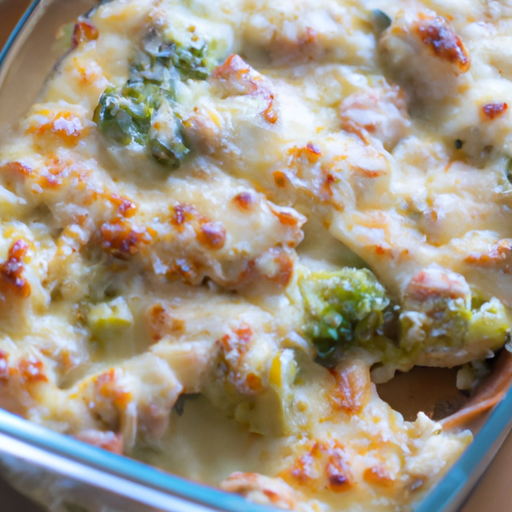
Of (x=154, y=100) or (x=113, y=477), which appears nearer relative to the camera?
(x=113, y=477)

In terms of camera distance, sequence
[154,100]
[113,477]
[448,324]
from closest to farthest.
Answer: [113,477]
[448,324]
[154,100]

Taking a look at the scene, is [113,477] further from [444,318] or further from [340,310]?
[444,318]

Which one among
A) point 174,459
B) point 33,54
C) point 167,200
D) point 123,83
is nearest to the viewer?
point 174,459

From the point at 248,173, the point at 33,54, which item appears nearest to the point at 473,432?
the point at 248,173

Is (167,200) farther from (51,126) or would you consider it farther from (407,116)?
(407,116)

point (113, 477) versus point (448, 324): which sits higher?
point (448, 324)

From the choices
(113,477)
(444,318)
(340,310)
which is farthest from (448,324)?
(113,477)

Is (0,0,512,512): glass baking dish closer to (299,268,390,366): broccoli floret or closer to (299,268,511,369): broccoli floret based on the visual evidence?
(299,268,511,369): broccoli floret
